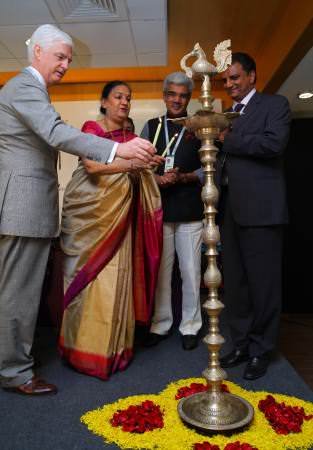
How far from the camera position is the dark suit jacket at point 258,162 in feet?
6.05

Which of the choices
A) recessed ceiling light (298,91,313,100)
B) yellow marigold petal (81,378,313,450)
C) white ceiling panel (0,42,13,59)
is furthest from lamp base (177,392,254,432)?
white ceiling panel (0,42,13,59)

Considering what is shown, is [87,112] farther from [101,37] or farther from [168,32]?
[168,32]

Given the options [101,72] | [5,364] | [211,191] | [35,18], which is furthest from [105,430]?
[101,72]

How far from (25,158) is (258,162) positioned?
40.5 inches

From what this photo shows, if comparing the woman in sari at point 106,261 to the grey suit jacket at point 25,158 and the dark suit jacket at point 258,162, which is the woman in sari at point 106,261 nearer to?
the grey suit jacket at point 25,158

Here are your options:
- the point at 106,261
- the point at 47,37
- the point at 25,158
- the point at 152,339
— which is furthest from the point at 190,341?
the point at 47,37

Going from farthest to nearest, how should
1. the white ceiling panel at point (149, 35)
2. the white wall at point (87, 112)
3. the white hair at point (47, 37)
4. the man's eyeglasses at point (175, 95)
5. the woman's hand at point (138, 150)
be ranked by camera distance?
the white wall at point (87, 112)
the white ceiling panel at point (149, 35)
the man's eyeglasses at point (175, 95)
the white hair at point (47, 37)
the woman's hand at point (138, 150)

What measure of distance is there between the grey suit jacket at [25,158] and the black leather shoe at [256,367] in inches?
41.0

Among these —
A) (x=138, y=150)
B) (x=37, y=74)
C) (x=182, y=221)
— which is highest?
(x=37, y=74)

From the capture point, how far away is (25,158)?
1635 millimetres

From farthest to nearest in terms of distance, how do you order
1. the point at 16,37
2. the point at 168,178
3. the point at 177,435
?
the point at 16,37 < the point at 168,178 < the point at 177,435

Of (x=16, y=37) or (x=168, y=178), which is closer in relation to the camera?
(x=168, y=178)

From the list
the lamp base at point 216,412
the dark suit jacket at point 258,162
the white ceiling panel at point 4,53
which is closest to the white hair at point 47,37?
the dark suit jacket at point 258,162

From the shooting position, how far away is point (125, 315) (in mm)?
1912
